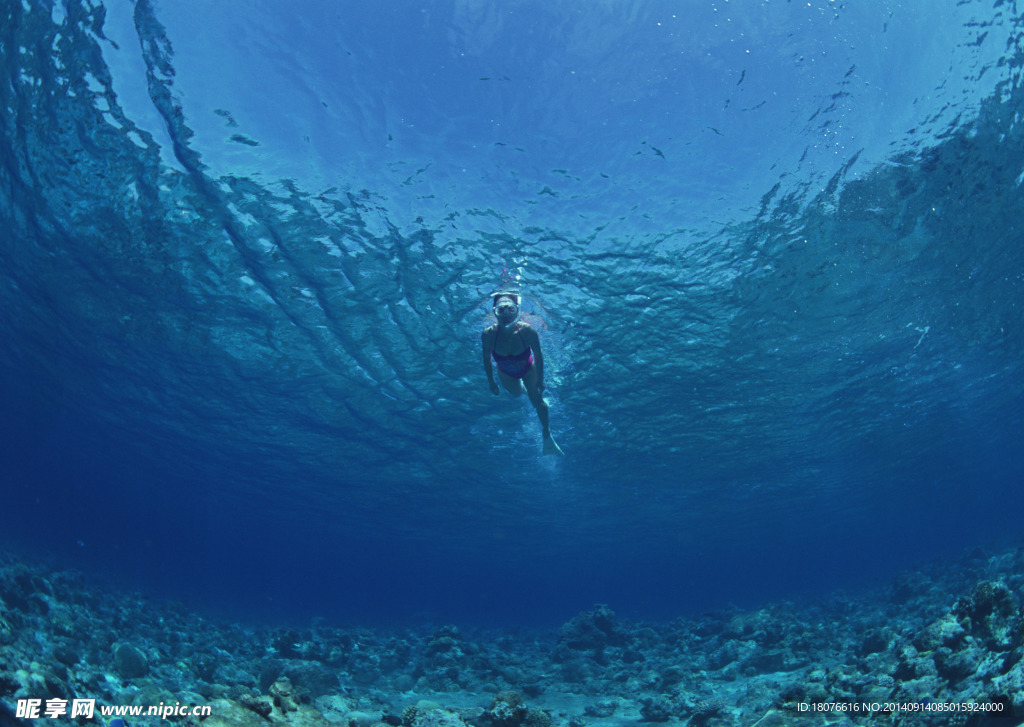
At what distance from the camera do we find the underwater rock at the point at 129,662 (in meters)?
9.96

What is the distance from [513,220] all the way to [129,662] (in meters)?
12.6

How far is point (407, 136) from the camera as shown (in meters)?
10.7

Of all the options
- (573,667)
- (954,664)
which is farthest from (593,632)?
(954,664)

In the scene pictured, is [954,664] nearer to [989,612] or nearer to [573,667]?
[989,612]

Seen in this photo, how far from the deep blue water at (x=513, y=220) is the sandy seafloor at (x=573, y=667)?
907cm

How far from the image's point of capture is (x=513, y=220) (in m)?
12.4

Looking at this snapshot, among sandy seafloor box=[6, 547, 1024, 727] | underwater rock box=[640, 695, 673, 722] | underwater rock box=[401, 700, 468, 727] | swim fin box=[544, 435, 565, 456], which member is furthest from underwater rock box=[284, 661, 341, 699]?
swim fin box=[544, 435, 565, 456]

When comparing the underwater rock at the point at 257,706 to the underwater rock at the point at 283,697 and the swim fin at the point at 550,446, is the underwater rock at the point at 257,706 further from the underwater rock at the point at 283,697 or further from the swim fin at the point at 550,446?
the swim fin at the point at 550,446

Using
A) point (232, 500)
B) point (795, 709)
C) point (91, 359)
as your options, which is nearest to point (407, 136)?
point (795, 709)

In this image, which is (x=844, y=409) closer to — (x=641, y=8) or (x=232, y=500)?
(x=641, y=8)

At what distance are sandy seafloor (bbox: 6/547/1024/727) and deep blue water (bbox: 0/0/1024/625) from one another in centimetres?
907

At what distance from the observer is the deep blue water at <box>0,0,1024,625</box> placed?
372 inches

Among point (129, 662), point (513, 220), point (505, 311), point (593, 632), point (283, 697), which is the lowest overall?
point (283, 697)

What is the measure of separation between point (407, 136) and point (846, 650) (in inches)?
633
